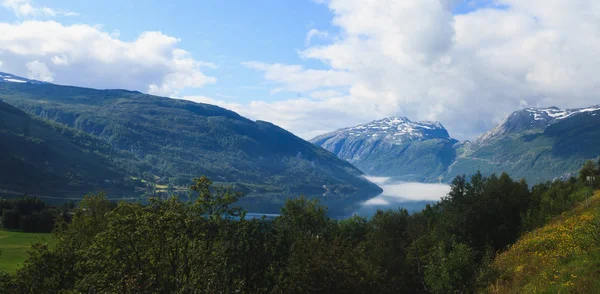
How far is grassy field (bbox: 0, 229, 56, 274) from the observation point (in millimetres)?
53659

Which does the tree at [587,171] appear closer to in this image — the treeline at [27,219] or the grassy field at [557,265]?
the grassy field at [557,265]

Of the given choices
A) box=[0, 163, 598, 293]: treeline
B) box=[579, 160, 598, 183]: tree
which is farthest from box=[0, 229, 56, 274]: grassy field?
box=[579, 160, 598, 183]: tree

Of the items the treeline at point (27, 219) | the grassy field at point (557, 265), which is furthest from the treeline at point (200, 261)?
the treeline at point (27, 219)

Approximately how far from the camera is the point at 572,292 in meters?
17.6

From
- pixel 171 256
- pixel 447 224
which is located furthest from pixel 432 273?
pixel 447 224

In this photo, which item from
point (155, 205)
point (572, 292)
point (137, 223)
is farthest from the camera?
point (155, 205)

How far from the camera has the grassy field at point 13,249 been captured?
53.7 meters

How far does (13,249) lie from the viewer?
69312 millimetres

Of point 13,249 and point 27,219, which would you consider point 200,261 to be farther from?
point 27,219

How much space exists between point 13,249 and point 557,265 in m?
76.4

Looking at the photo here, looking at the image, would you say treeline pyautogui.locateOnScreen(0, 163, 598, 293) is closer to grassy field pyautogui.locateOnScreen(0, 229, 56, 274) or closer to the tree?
grassy field pyautogui.locateOnScreen(0, 229, 56, 274)

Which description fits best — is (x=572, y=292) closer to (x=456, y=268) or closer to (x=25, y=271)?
(x=456, y=268)

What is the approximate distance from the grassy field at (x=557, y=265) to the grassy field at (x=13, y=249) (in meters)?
44.3

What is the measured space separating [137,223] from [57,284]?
8.97 meters
